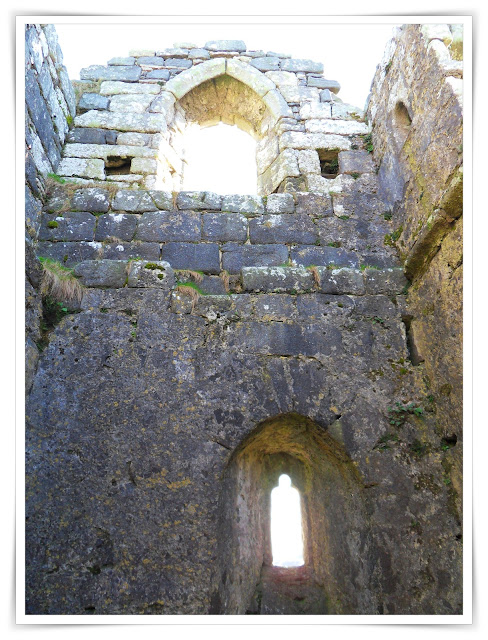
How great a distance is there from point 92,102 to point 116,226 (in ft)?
7.18

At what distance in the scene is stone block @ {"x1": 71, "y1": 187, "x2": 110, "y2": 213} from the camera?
4277 mm

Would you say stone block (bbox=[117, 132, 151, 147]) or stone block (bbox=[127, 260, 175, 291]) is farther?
stone block (bbox=[117, 132, 151, 147])

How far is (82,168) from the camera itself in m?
4.70

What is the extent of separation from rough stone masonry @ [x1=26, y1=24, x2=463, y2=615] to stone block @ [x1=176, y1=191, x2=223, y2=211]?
3cm

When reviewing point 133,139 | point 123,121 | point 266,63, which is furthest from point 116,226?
point 266,63

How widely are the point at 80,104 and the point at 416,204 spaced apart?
4222 millimetres

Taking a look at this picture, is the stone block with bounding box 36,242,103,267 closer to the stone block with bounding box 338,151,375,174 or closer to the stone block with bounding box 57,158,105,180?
the stone block with bounding box 57,158,105,180

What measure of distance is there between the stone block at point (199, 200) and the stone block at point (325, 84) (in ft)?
8.06

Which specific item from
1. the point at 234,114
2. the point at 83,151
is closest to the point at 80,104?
the point at 83,151

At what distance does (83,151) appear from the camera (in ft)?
15.9

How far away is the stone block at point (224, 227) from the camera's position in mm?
4133

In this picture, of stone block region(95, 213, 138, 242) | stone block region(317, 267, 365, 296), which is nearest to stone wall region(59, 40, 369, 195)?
stone block region(95, 213, 138, 242)

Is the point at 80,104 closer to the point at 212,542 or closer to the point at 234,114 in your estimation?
the point at 234,114
